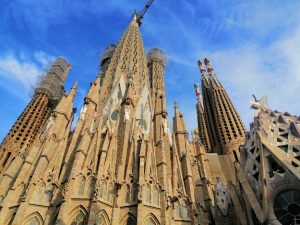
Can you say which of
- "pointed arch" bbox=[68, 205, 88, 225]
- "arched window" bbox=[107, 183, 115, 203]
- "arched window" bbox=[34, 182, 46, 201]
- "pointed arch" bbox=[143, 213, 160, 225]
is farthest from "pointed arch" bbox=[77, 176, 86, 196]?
"pointed arch" bbox=[143, 213, 160, 225]

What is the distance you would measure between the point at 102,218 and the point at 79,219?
42.0 inches

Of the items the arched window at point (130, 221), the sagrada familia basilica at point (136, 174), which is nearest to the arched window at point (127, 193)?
the sagrada familia basilica at point (136, 174)

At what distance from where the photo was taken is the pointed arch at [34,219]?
44.0 feet

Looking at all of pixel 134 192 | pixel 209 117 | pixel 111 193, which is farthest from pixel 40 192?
pixel 209 117

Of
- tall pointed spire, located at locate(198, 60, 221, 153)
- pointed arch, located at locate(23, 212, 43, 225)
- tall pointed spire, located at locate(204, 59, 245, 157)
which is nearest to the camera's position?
pointed arch, located at locate(23, 212, 43, 225)

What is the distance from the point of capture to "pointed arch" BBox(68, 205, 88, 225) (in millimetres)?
13305

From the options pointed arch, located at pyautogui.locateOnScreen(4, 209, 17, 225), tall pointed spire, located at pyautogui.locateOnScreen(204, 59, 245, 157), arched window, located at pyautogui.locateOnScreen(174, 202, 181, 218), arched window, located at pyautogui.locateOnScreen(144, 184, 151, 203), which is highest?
tall pointed spire, located at pyautogui.locateOnScreen(204, 59, 245, 157)

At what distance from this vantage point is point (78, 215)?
44.3 feet

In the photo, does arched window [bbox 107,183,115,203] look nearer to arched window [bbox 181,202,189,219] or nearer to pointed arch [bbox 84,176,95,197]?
pointed arch [bbox 84,176,95,197]

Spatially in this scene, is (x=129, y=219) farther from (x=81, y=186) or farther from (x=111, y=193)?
(x=81, y=186)

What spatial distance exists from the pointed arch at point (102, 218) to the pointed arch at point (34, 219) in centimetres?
273

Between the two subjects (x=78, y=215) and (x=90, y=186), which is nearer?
(x=78, y=215)

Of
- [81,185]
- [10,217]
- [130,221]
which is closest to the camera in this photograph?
[130,221]

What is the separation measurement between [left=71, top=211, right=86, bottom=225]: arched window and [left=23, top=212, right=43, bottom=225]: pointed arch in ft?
5.36
